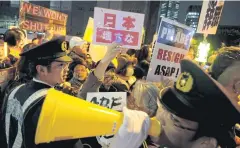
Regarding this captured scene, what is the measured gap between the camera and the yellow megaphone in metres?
1.11

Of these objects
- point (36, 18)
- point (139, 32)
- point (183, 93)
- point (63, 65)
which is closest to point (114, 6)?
point (36, 18)

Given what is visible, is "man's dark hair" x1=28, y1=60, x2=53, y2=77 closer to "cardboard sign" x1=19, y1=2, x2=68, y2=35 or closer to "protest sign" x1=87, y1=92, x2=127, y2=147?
"protest sign" x1=87, y1=92, x2=127, y2=147

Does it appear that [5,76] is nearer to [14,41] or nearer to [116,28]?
[14,41]

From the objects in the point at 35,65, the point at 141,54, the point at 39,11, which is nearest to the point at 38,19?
the point at 39,11

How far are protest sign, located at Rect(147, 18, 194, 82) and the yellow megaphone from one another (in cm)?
184

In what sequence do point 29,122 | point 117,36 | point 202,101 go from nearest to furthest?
point 202,101, point 29,122, point 117,36

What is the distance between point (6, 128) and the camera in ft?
7.11

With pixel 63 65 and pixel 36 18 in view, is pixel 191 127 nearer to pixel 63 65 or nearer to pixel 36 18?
pixel 63 65

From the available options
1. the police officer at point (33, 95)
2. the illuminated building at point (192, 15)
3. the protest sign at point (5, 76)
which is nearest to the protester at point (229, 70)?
the police officer at point (33, 95)

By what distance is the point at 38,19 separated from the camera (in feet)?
19.9

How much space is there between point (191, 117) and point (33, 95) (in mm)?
1278

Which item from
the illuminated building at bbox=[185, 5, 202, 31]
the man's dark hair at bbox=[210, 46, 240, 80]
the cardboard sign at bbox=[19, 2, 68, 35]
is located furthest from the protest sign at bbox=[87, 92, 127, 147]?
the illuminated building at bbox=[185, 5, 202, 31]

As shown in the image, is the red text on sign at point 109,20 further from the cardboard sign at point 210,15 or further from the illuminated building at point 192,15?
the illuminated building at point 192,15

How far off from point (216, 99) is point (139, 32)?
227 centimetres
